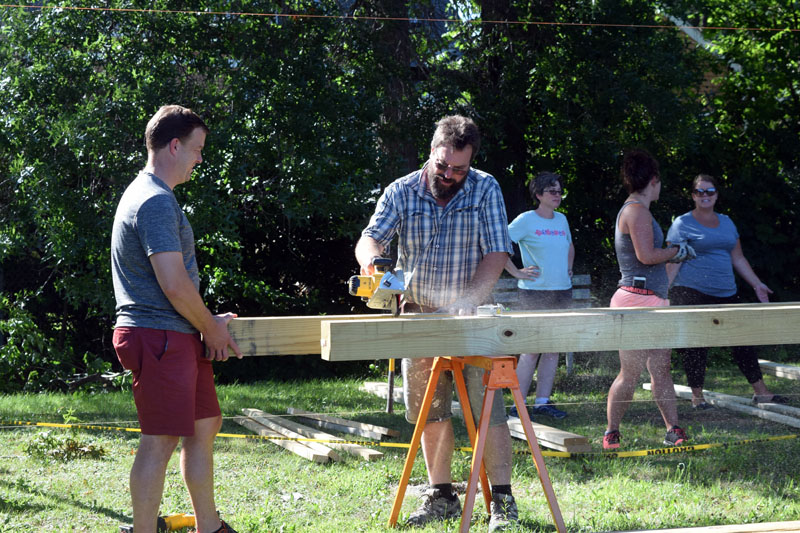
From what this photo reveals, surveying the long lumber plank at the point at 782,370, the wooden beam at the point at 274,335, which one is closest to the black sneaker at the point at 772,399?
the long lumber plank at the point at 782,370

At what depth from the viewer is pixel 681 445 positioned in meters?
5.49

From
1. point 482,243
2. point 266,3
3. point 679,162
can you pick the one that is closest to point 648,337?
point 482,243

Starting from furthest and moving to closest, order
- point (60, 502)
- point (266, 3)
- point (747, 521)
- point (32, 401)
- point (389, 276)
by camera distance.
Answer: point (266, 3) < point (32, 401) < point (60, 502) < point (747, 521) < point (389, 276)

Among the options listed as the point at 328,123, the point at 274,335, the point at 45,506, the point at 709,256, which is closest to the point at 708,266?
the point at 709,256

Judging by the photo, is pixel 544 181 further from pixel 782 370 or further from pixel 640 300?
pixel 782 370

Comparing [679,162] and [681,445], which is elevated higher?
[679,162]

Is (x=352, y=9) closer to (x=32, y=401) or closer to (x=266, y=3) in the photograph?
(x=266, y=3)

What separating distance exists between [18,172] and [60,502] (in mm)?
4452

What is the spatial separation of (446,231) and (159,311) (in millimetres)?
1424

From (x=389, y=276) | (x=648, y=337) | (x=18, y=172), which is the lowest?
(x=648, y=337)

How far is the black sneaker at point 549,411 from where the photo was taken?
6.66 m

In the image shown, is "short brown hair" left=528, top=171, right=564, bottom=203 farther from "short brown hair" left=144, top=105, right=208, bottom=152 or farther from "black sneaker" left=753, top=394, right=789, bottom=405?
"short brown hair" left=144, top=105, right=208, bottom=152

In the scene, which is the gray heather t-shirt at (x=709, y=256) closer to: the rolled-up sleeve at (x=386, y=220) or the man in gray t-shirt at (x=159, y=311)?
the rolled-up sleeve at (x=386, y=220)

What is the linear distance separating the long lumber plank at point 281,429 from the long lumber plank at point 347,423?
11.3 inches
